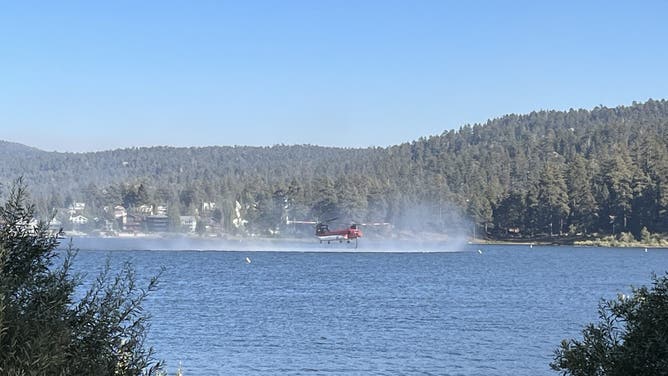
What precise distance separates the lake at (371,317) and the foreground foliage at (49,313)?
156 inches

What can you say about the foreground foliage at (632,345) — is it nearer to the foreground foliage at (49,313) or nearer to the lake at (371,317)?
the foreground foliage at (49,313)

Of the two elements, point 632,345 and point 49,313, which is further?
point 632,345

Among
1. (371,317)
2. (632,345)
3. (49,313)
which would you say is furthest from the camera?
(371,317)

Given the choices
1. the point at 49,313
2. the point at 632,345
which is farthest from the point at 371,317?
the point at 49,313

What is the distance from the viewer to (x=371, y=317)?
50.6 meters

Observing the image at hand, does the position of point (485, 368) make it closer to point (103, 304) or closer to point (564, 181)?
point (103, 304)

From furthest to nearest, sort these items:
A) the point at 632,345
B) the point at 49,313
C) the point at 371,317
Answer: the point at 371,317 < the point at 632,345 < the point at 49,313

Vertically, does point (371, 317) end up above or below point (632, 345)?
below

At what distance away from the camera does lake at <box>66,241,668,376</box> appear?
35.1m

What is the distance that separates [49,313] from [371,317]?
41.7 metres

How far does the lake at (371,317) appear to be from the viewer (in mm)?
35062

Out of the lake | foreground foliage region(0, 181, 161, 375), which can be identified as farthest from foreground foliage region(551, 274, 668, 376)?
the lake

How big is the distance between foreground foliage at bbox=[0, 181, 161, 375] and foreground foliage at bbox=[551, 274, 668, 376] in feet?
21.4

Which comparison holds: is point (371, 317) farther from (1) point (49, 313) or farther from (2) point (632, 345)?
A: (1) point (49, 313)
